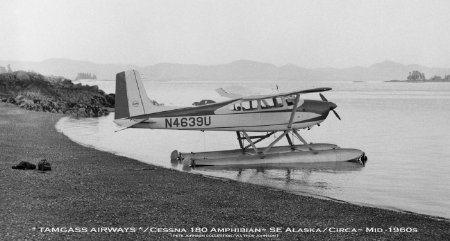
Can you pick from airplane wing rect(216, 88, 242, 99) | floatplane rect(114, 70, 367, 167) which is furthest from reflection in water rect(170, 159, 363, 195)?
airplane wing rect(216, 88, 242, 99)

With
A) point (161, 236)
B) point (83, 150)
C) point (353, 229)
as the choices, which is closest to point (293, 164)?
point (83, 150)

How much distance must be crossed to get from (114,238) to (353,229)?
12.3ft

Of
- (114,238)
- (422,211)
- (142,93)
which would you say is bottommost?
(422,211)

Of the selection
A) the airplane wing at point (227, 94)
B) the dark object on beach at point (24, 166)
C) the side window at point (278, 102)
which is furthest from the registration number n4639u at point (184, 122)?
the dark object on beach at point (24, 166)

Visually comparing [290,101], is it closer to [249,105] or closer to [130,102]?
[249,105]

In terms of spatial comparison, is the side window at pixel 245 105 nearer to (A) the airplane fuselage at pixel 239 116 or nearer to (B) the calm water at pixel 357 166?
(A) the airplane fuselage at pixel 239 116

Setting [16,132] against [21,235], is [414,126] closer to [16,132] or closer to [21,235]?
[16,132]

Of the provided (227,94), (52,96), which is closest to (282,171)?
(227,94)

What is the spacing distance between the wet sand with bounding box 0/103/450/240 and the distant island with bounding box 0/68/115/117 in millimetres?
29235

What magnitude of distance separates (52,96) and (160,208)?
48.6m

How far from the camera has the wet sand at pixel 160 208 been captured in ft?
24.2

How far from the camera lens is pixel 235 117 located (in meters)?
17.0

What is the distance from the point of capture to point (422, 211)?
34.5 feet

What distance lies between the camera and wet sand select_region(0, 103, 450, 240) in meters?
7.39
